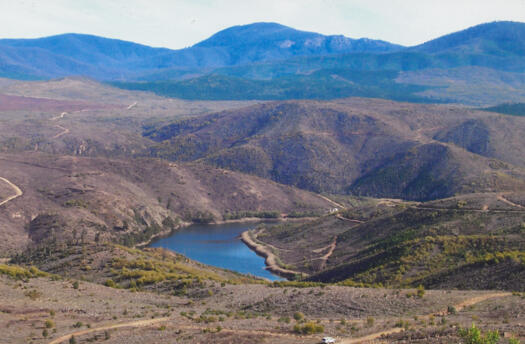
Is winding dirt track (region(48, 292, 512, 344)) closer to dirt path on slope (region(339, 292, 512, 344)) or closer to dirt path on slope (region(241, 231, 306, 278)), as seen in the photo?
dirt path on slope (region(339, 292, 512, 344))

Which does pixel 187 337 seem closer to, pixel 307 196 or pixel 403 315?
pixel 403 315

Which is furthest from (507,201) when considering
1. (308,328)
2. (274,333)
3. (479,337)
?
(479,337)

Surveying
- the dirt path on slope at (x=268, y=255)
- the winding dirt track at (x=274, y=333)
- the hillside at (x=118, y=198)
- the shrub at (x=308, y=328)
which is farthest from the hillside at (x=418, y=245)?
the hillside at (x=118, y=198)


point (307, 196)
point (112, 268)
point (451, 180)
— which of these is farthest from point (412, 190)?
point (112, 268)

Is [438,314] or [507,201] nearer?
[438,314]

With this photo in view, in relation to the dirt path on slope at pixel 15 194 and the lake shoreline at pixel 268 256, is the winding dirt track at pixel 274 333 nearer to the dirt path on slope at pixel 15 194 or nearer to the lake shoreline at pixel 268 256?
the lake shoreline at pixel 268 256

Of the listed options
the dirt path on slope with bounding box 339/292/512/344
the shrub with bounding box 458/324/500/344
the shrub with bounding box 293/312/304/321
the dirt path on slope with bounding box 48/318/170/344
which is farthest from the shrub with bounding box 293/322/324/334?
the dirt path on slope with bounding box 48/318/170/344

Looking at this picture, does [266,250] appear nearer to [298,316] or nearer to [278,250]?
[278,250]
